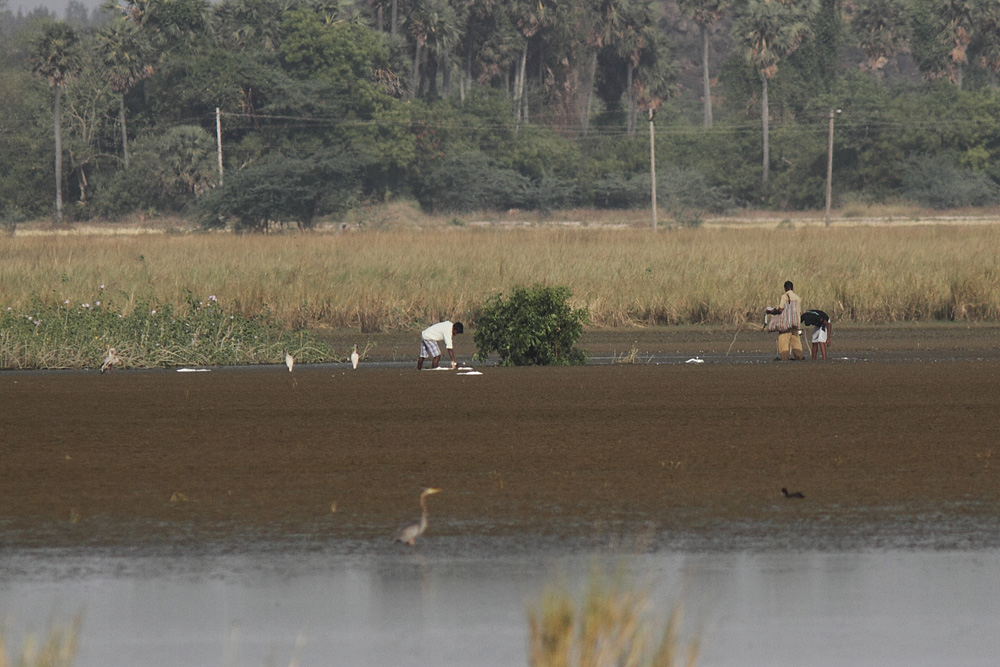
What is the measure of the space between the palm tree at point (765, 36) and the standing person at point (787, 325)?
61.6 metres

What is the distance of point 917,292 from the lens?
2486 cm

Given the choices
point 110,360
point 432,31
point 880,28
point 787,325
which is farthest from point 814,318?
point 880,28

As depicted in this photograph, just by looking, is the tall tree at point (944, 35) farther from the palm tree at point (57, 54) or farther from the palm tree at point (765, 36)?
the palm tree at point (57, 54)

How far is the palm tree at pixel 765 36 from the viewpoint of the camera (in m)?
79.1

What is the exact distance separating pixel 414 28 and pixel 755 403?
6721cm

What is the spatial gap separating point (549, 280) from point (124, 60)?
173ft

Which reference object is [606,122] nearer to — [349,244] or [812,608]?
[349,244]

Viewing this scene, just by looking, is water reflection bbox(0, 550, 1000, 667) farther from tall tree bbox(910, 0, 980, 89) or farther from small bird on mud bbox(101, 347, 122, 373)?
tall tree bbox(910, 0, 980, 89)

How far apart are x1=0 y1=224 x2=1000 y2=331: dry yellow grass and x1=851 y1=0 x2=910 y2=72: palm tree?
5706cm

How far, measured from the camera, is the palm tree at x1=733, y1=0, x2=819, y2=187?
79.1 metres

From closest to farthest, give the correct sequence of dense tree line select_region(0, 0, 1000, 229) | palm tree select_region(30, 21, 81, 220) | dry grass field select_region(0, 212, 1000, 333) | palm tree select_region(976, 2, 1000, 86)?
dry grass field select_region(0, 212, 1000, 333) < palm tree select_region(30, 21, 81, 220) < dense tree line select_region(0, 0, 1000, 229) < palm tree select_region(976, 2, 1000, 86)

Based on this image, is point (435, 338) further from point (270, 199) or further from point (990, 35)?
point (990, 35)

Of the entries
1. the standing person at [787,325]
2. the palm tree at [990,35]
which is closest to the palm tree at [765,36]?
the palm tree at [990,35]

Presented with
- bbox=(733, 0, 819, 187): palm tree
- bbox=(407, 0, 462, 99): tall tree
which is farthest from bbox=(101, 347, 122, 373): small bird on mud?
bbox=(733, 0, 819, 187): palm tree
